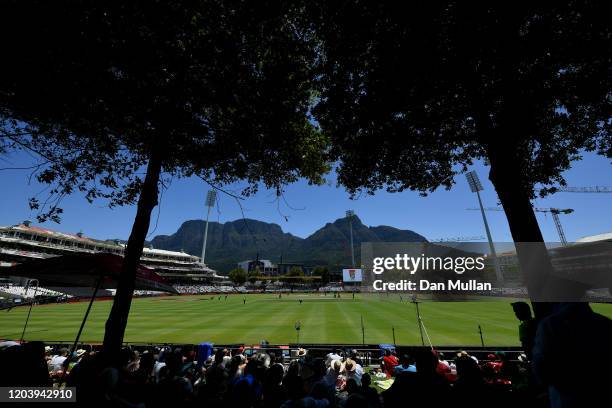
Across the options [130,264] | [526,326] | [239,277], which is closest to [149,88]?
[130,264]

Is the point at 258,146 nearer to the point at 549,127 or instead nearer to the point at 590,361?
the point at 590,361

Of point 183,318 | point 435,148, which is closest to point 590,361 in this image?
point 435,148

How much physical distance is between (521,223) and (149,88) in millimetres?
9949

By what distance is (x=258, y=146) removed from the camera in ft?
31.7

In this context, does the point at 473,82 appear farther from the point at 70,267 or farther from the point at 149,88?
the point at 70,267

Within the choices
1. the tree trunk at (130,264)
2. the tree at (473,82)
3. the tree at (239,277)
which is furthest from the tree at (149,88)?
the tree at (239,277)

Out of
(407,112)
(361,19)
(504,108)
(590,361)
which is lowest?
(590,361)

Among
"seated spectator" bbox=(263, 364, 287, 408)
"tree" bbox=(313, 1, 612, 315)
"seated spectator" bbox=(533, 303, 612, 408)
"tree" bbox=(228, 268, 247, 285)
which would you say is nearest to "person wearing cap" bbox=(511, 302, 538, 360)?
"tree" bbox=(313, 1, 612, 315)

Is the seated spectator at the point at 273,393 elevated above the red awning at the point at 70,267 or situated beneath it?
situated beneath

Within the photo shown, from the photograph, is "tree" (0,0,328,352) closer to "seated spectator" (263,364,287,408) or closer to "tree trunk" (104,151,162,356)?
"tree trunk" (104,151,162,356)

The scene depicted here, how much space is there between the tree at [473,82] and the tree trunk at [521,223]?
3 cm

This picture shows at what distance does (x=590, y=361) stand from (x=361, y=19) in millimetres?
7886

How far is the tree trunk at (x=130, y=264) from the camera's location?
642 centimetres

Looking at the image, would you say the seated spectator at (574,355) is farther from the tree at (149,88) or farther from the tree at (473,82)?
the tree at (149,88)
